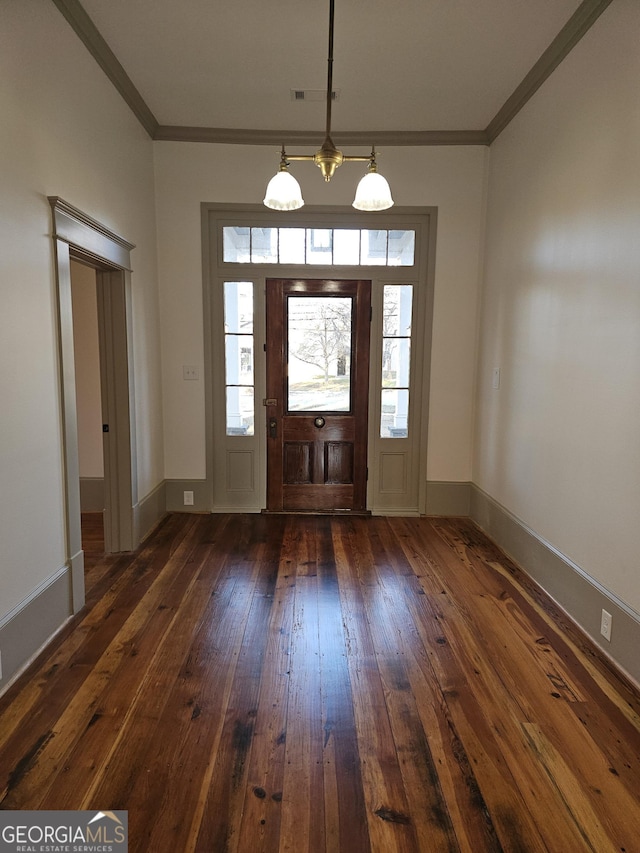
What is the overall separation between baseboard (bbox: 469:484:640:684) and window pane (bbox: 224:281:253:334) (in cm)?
266

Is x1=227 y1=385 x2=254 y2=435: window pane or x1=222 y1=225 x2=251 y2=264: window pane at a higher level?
x1=222 y1=225 x2=251 y2=264: window pane

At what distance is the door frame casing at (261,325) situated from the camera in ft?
14.3

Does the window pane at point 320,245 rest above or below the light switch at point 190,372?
above

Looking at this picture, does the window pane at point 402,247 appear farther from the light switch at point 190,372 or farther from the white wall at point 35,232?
the white wall at point 35,232

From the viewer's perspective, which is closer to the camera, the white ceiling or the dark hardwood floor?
the dark hardwood floor

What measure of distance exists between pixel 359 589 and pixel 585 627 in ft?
4.22

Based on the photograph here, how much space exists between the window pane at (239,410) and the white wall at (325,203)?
0.27 m

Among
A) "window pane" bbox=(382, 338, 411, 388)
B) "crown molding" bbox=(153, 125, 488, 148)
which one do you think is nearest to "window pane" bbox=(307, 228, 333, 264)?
"crown molding" bbox=(153, 125, 488, 148)

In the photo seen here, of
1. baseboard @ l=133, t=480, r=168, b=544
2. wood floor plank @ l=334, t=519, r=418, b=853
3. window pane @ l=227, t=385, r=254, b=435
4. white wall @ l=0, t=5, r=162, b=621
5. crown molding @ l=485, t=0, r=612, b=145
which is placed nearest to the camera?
wood floor plank @ l=334, t=519, r=418, b=853

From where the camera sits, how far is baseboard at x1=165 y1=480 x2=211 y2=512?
458cm

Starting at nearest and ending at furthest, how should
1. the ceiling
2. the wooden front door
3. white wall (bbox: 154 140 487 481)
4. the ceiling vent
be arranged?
the ceiling, the ceiling vent, white wall (bbox: 154 140 487 481), the wooden front door

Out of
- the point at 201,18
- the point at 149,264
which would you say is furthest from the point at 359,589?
the point at 201,18

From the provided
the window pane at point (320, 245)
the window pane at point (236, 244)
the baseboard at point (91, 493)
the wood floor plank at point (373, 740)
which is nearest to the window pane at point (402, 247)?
the window pane at point (320, 245)

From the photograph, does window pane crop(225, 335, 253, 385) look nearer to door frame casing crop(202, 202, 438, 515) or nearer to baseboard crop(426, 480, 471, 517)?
door frame casing crop(202, 202, 438, 515)
